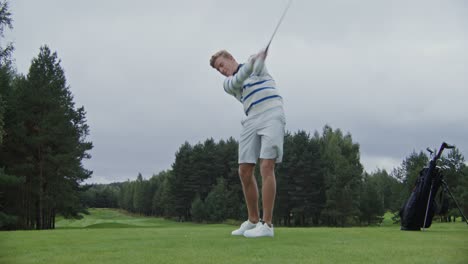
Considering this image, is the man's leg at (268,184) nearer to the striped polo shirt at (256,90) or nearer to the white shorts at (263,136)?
the white shorts at (263,136)

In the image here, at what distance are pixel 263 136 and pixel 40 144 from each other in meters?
33.1

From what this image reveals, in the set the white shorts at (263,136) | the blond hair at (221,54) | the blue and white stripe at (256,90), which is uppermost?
the blond hair at (221,54)

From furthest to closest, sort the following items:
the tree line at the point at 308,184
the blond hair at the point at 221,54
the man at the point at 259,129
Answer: the tree line at the point at 308,184, the blond hair at the point at 221,54, the man at the point at 259,129

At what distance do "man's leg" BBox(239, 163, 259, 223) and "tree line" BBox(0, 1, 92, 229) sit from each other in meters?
30.8

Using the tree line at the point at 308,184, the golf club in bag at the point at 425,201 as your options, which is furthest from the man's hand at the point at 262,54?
the tree line at the point at 308,184

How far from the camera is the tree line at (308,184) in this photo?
171 ft

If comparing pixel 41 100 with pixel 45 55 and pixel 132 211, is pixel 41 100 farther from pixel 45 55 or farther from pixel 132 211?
pixel 132 211

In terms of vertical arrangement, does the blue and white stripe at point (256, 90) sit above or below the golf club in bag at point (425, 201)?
above

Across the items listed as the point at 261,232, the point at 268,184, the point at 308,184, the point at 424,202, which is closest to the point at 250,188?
the point at 268,184

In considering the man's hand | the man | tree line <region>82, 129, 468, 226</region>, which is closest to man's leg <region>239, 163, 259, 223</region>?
the man

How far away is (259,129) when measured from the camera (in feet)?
18.4

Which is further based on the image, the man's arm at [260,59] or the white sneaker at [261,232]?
the white sneaker at [261,232]

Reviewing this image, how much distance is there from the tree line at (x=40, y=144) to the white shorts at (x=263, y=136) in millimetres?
30865

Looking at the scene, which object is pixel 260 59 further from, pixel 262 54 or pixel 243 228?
pixel 243 228
